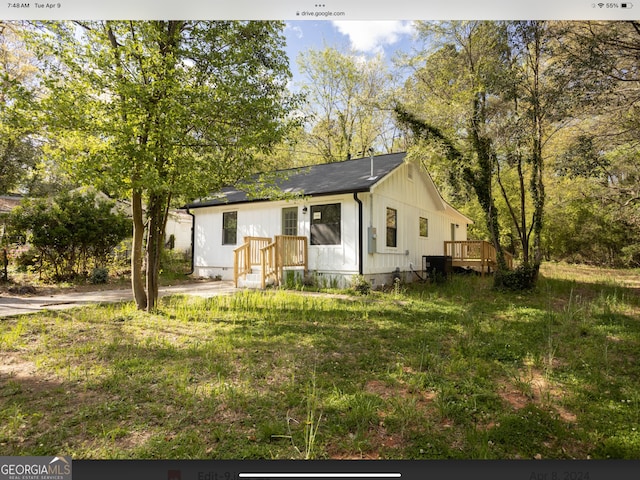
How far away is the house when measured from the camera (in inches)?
313

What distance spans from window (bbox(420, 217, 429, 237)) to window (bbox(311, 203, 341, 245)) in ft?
13.3

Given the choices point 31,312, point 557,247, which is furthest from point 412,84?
point 557,247

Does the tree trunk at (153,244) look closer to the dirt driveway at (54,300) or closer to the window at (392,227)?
the dirt driveway at (54,300)

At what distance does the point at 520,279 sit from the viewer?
309 inches

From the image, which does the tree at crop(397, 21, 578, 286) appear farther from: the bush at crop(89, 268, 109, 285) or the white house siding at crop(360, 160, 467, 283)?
the bush at crop(89, 268, 109, 285)

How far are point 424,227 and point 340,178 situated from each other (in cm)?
431

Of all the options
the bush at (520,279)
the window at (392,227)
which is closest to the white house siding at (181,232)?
the window at (392,227)

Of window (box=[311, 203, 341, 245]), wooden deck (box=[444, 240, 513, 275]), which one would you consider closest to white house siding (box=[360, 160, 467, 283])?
window (box=[311, 203, 341, 245])

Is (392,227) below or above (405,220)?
below

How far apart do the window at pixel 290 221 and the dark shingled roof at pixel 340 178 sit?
59 centimetres

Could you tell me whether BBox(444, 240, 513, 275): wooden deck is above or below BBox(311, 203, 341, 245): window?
below

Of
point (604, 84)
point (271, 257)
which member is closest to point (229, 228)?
point (271, 257)

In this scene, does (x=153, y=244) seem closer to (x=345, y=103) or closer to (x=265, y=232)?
(x=345, y=103)

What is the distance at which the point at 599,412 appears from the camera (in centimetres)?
205
